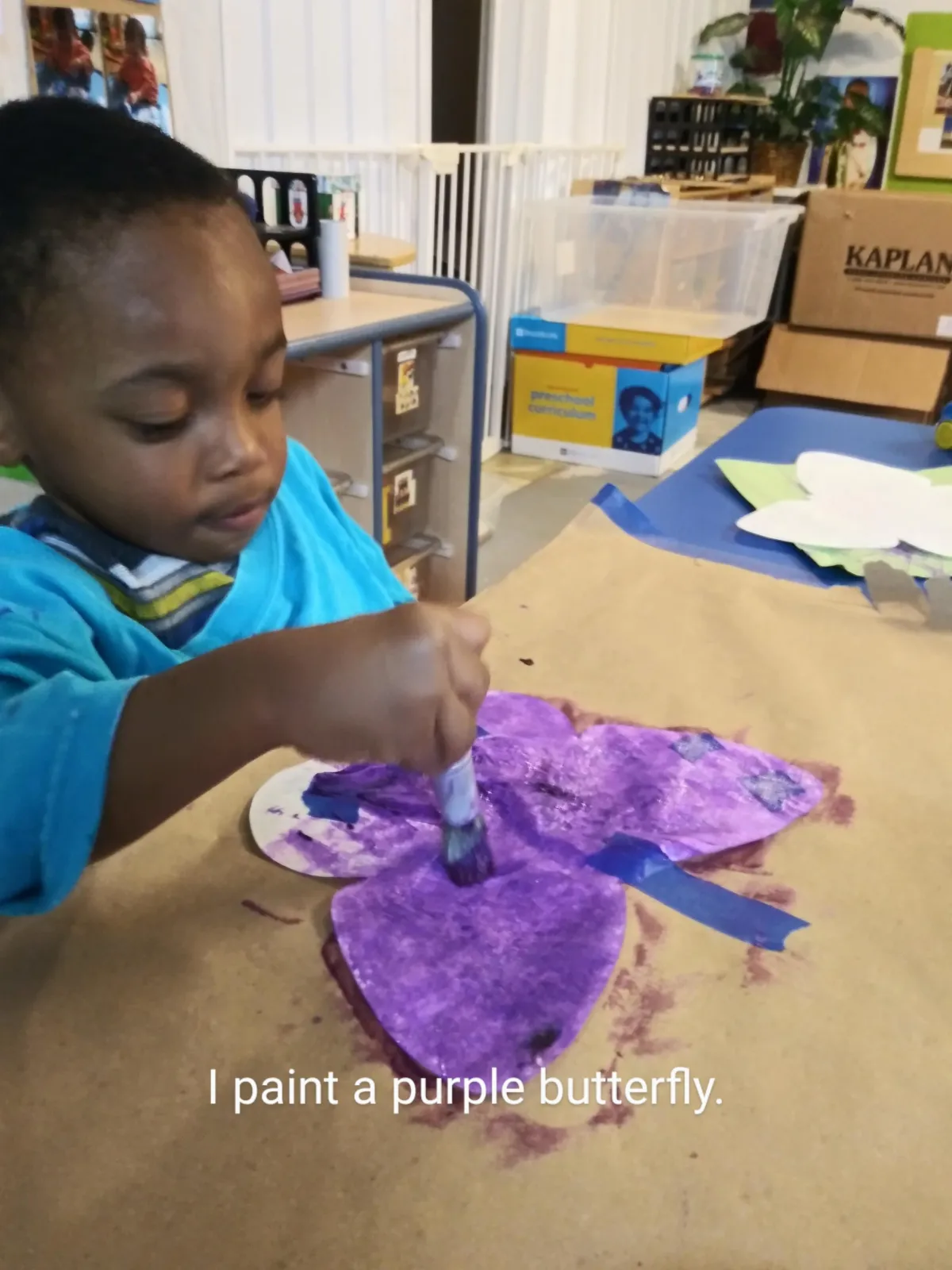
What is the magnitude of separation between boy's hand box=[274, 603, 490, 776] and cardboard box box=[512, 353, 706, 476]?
2.26 meters

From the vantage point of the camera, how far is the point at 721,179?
9.52 feet

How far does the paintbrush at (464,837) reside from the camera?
1.45ft

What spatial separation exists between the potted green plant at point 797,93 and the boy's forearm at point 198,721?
326cm

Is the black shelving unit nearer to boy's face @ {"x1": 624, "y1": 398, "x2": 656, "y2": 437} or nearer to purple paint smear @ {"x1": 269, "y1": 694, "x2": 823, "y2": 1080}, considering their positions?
boy's face @ {"x1": 624, "y1": 398, "x2": 656, "y2": 437}

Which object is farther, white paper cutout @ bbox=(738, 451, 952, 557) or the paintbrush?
white paper cutout @ bbox=(738, 451, 952, 557)

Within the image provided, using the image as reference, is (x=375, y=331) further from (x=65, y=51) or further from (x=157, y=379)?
(x=157, y=379)

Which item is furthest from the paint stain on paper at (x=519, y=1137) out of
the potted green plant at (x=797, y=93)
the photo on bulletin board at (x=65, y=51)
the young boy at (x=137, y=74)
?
the potted green plant at (x=797, y=93)

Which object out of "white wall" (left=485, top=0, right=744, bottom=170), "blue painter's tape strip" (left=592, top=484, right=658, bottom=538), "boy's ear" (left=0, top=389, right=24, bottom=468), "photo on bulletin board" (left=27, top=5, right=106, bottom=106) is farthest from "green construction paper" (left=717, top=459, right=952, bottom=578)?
"white wall" (left=485, top=0, right=744, bottom=170)

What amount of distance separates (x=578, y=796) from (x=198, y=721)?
0.26 metres

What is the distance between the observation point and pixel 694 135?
294 centimetres

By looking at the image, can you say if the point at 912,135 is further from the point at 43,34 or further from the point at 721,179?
the point at 43,34

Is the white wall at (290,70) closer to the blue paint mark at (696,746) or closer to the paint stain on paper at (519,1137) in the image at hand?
the blue paint mark at (696,746)

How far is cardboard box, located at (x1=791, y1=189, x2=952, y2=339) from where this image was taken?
8.73 feet

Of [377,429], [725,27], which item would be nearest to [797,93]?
[725,27]
